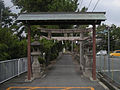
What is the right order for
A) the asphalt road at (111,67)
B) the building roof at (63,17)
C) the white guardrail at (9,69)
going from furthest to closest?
1. the building roof at (63,17)
2. the asphalt road at (111,67)
3. the white guardrail at (9,69)

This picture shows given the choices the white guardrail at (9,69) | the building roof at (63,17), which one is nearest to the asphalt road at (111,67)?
the building roof at (63,17)

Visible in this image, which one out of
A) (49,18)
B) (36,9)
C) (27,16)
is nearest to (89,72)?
(49,18)

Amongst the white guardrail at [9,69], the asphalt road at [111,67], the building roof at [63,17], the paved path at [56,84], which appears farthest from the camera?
the building roof at [63,17]

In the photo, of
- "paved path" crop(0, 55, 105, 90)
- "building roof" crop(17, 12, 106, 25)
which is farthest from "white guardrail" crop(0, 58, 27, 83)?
"building roof" crop(17, 12, 106, 25)

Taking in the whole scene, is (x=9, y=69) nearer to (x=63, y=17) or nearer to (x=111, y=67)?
(x=63, y=17)

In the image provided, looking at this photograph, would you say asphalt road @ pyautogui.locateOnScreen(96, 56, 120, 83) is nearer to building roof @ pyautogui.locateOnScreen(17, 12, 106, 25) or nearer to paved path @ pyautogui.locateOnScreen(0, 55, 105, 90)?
paved path @ pyautogui.locateOnScreen(0, 55, 105, 90)

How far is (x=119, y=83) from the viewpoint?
967cm

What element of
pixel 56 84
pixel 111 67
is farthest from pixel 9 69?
pixel 111 67

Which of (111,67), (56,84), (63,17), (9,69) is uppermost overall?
(63,17)

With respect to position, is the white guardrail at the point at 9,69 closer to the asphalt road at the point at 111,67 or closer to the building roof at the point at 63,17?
the building roof at the point at 63,17

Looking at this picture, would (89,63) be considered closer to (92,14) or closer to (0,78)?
(92,14)

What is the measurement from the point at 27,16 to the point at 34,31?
12.7 m

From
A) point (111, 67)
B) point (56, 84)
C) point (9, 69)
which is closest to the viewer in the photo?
point (56, 84)

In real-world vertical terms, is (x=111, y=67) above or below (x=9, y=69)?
below
